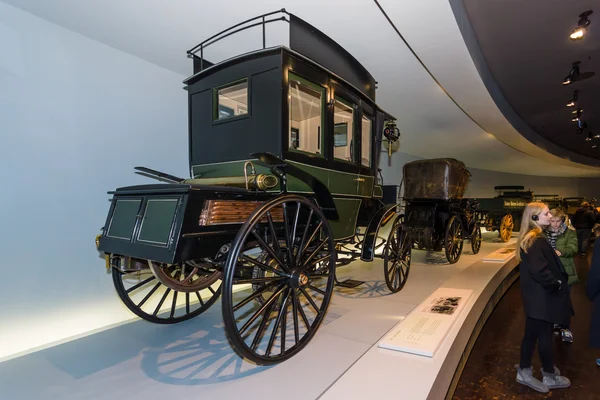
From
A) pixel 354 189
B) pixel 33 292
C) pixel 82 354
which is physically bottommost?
pixel 82 354

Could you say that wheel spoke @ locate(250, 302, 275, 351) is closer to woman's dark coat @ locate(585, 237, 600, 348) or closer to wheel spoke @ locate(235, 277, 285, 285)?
Answer: wheel spoke @ locate(235, 277, 285, 285)

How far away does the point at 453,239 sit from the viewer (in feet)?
20.0

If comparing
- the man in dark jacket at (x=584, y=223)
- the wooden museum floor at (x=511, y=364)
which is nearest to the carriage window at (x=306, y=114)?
the wooden museum floor at (x=511, y=364)

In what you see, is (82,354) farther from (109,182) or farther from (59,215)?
(109,182)

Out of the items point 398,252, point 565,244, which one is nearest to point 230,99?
point 398,252

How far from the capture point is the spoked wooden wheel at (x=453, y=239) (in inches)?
227

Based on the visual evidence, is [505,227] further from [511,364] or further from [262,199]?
[262,199]

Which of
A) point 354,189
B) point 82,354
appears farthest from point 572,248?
point 82,354

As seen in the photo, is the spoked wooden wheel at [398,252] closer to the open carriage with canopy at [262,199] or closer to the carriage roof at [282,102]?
the open carriage with canopy at [262,199]

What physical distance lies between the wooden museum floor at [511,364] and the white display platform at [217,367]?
416 mm

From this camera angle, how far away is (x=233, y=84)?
2.87 m

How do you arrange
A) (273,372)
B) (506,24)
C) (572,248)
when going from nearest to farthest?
(273,372), (572,248), (506,24)

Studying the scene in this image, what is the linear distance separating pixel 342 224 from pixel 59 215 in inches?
107

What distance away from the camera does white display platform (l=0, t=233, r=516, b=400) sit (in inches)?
78.3
